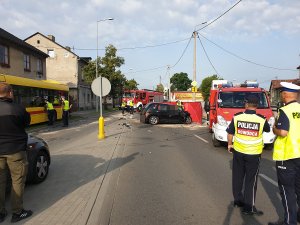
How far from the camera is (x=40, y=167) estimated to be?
23.1ft

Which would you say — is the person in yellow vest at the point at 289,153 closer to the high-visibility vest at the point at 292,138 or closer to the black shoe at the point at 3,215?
the high-visibility vest at the point at 292,138

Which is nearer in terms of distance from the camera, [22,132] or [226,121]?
[22,132]

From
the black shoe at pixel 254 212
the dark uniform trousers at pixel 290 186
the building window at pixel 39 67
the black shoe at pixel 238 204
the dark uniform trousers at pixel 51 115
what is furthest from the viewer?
the building window at pixel 39 67

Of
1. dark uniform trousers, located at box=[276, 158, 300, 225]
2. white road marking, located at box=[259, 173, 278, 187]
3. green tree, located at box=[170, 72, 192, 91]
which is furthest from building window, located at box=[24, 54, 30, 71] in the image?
green tree, located at box=[170, 72, 192, 91]

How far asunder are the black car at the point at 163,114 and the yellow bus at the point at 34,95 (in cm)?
649

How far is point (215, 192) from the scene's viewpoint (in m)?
6.35

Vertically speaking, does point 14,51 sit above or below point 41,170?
above

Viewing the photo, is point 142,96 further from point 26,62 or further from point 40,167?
point 40,167

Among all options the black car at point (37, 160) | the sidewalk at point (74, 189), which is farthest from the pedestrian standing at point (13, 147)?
the black car at point (37, 160)

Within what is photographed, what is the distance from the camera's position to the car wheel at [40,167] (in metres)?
6.77

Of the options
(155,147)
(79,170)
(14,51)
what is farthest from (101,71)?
(79,170)

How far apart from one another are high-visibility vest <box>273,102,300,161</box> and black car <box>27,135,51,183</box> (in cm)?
450

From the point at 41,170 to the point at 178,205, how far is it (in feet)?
10.1

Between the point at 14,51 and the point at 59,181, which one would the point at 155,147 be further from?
the point at 14,51
